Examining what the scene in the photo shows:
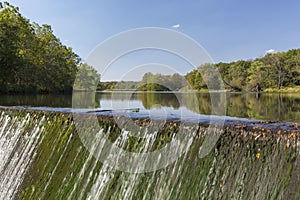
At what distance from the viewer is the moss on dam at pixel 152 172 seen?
275 cm

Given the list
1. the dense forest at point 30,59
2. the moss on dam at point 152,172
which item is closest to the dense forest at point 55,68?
the dense forest at point 30,59

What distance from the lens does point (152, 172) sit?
345 centimetres

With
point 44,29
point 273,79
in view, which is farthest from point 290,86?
point 44,29

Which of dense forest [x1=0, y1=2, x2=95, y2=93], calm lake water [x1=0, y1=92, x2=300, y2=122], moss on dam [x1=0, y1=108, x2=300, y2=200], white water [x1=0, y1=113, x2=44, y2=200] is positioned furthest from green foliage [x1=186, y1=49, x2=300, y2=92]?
moss on dam [x1=0, y1=108, x2=300, y2=200]

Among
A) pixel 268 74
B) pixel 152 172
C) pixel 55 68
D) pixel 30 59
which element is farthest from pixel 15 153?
pixel 268 74

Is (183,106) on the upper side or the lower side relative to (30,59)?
lower

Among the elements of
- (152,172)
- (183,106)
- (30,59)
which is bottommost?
(152,172)

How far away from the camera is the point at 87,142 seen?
4.20 meters

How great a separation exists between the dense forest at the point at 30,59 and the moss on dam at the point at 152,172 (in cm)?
1095

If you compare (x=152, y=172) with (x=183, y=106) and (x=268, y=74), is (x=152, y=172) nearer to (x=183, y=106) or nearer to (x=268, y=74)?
(x=183, y=106)

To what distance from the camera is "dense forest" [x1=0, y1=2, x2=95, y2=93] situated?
902 inches

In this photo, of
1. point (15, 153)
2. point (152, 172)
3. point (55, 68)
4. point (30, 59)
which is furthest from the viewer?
point (55, 68)

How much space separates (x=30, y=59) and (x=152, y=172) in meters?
29.4

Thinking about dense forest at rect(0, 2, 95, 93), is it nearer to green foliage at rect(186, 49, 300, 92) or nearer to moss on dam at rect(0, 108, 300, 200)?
moss on dam at rect(0, 108, 300, 200)
